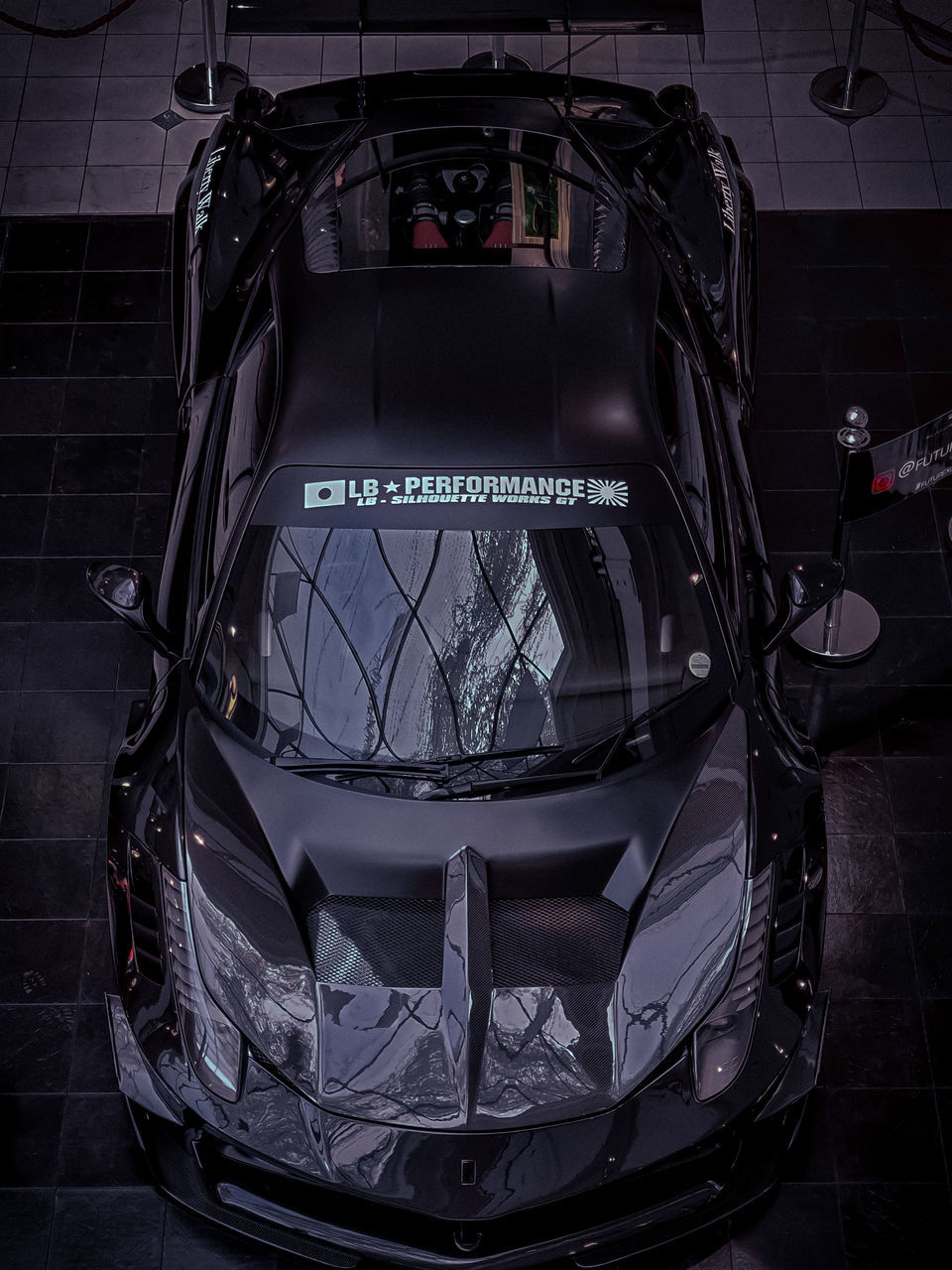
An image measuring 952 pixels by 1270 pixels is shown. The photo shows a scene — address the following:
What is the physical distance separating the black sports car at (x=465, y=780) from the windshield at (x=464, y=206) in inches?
0.7

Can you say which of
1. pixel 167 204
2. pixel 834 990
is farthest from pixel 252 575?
pixel 167 204

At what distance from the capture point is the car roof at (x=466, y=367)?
134 inches

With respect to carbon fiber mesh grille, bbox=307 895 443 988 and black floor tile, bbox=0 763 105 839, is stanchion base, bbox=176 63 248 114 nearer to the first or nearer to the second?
black floor tile, bbox=0 763 105 839

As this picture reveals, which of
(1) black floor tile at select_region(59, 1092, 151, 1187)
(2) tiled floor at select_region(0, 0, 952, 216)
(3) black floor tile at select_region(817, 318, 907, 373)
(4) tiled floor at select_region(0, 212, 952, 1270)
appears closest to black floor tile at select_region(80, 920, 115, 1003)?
(4) tiled floor at select_region(0, 212, 952, 1270)

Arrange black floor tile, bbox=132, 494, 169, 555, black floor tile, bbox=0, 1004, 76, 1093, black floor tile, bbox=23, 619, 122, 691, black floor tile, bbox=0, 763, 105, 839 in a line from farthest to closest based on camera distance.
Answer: black floor tile, bbox=132, 494, 169, 555
black floor tile, bbox=23, 619, 122, 691
black floor tile, bbox=0, 763, 105, 839
black floor tile, bbox=0, 1004, 76, 1093

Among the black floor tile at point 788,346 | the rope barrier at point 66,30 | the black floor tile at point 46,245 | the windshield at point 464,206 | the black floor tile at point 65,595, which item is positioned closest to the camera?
the windshield at point 464,206

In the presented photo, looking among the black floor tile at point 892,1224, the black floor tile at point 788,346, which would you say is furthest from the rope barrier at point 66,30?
the black floor tile at point 892,1224

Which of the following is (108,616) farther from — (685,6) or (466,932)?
(685,6)

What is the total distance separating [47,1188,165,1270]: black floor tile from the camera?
3.44 metres

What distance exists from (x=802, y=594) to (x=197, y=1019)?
1.78m

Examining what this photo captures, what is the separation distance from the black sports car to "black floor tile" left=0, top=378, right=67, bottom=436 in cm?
139

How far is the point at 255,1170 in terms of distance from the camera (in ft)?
9.61

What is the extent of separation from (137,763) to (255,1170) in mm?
1021

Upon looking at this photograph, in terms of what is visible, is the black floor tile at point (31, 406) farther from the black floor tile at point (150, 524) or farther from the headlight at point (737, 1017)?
the headlight at point (737, 1017)
